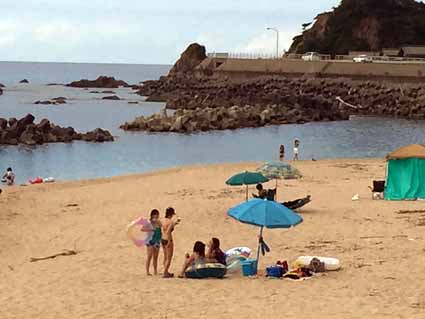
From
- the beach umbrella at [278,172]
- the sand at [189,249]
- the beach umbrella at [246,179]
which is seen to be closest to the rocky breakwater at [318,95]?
the sand at [189,249]

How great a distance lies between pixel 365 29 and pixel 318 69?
2944 cm

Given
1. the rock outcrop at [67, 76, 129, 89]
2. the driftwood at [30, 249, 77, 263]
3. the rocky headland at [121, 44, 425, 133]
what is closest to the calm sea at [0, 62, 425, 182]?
the rocky headland at [121, 44, 425, 133]

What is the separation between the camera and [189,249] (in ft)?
50.5

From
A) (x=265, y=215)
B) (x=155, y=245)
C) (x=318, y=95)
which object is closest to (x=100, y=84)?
(x=318, y=95)

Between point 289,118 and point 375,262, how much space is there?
45.9 metres

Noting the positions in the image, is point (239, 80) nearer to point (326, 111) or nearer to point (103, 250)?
point (326, 111)

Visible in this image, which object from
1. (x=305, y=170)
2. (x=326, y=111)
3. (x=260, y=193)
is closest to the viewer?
(x=260, y=193)

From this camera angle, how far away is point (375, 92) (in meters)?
72.8

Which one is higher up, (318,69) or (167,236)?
(318,69)

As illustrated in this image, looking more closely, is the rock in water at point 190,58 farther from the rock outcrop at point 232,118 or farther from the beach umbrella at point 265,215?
the beach umbrella at point 265,215

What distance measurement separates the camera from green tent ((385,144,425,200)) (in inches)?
802

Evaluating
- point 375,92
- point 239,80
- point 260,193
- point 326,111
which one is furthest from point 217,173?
point 239,80

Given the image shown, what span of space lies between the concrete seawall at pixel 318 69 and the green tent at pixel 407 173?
57169mm

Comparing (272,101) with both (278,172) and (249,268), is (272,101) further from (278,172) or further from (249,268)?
(249,268)
